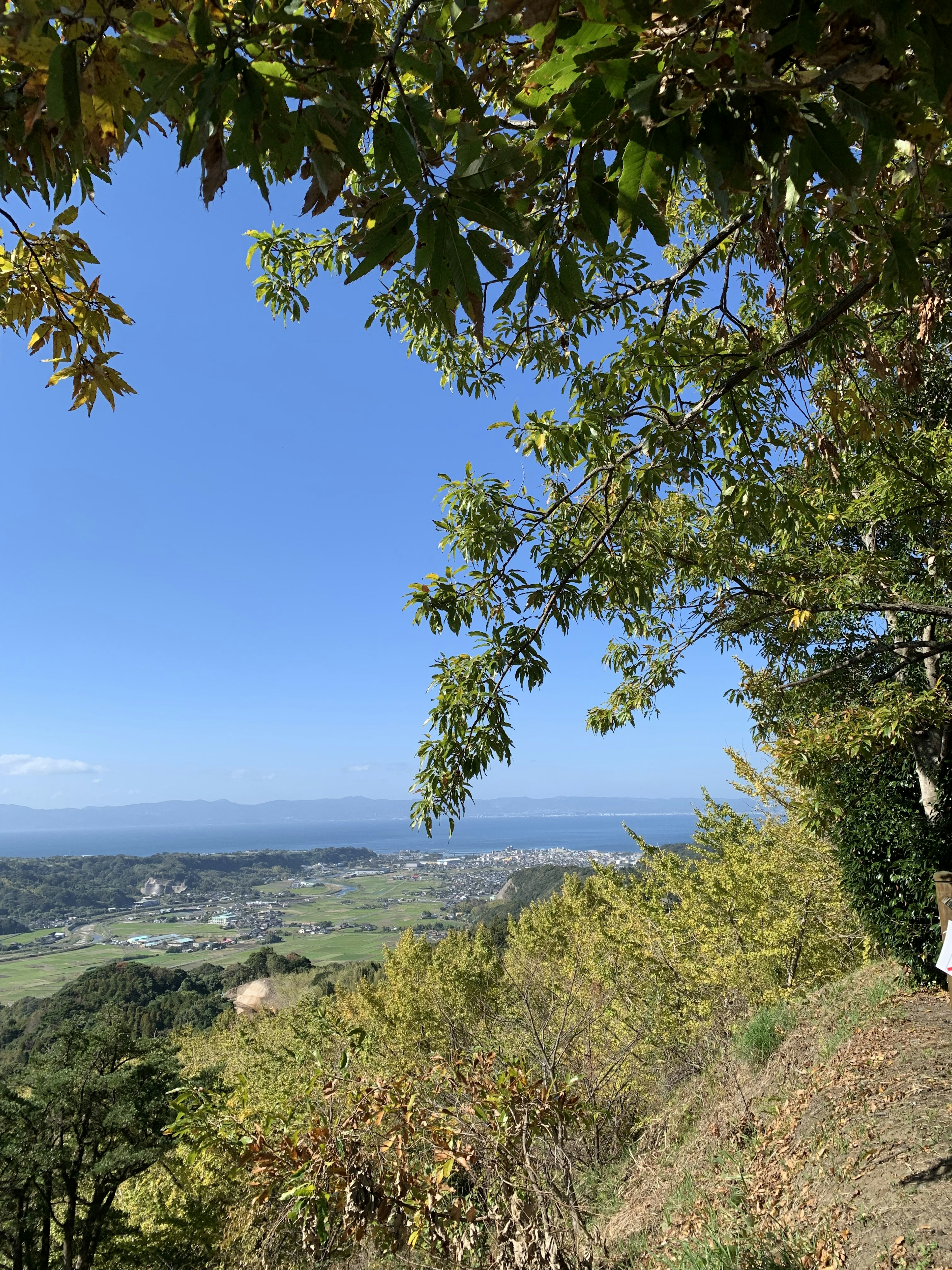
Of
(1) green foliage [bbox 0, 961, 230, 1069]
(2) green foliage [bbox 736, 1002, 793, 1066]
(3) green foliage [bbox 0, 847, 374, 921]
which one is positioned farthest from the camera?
(3) green foliage [bbox 0, 847, 374, 921]

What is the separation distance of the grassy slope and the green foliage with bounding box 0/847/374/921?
13946cm

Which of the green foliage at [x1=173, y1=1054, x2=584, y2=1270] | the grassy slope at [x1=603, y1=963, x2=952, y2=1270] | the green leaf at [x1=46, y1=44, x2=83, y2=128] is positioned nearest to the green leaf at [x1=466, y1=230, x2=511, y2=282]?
the green leaf at [x1=46, y1=44, x2=83, y2=128]

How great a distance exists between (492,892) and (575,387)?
109 meters

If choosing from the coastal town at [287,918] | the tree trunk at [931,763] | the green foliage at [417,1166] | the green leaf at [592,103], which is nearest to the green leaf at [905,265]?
the green leaf at [592,103]

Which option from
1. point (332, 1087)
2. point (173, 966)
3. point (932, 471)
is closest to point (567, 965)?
point (332, 1087)

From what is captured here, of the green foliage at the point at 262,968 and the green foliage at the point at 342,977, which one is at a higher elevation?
the green foliage at the point at 342,977

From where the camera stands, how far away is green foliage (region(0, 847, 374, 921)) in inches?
4621

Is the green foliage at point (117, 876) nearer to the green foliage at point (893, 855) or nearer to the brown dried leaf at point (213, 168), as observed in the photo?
the green foliage at point (893, 855)

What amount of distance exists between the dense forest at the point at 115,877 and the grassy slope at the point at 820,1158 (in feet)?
434

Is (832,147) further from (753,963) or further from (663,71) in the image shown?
(753,963)

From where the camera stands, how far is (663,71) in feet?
3.14

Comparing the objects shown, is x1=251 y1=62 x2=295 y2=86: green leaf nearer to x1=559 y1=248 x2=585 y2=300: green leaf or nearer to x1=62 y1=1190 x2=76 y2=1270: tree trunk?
x1=559 y1=248 x2=585 y2=300: green leaf

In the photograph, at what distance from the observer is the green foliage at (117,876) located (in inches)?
4621

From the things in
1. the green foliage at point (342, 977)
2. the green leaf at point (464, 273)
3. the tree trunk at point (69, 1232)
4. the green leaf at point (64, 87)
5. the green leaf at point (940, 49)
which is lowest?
the green foliage at point (342, 977)
